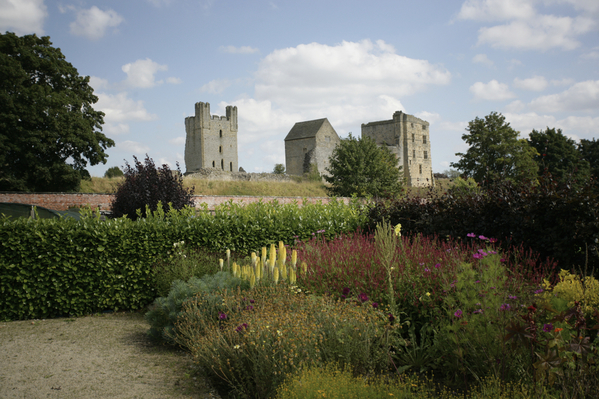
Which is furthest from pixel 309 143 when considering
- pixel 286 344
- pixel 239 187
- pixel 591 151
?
pixel 286 344

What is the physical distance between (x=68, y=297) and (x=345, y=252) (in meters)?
4.76

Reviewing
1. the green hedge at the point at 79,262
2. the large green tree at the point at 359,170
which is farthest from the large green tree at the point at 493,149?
the green hedge at the point at 79,262

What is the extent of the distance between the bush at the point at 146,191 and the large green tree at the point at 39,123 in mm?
16157

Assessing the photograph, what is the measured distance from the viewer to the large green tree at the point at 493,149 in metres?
34.4

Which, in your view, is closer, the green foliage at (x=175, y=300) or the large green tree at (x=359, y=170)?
the green foliage at (x=175, y=300)

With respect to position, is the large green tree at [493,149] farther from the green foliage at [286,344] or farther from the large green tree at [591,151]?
the green foliage at [286,344]

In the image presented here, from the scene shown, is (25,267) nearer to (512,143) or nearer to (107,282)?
(107,282)

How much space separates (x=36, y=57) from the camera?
25531 millimetres

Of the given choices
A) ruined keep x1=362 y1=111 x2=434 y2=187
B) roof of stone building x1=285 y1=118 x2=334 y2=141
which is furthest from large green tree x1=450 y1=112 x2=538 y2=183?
roof of stone building x1=285 y1=118 x2=334 y2=141

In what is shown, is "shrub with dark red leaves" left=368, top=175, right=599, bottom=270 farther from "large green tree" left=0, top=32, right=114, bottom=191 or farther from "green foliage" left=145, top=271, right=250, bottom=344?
"large green tree" left=0, top=32, right=114, bottom=191

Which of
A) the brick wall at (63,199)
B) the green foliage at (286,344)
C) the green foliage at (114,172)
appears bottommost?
the green foliage at (286,344)

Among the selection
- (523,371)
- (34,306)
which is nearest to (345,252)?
(523,371)

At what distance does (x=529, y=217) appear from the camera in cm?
618

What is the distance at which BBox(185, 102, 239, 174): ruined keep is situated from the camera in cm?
6109
